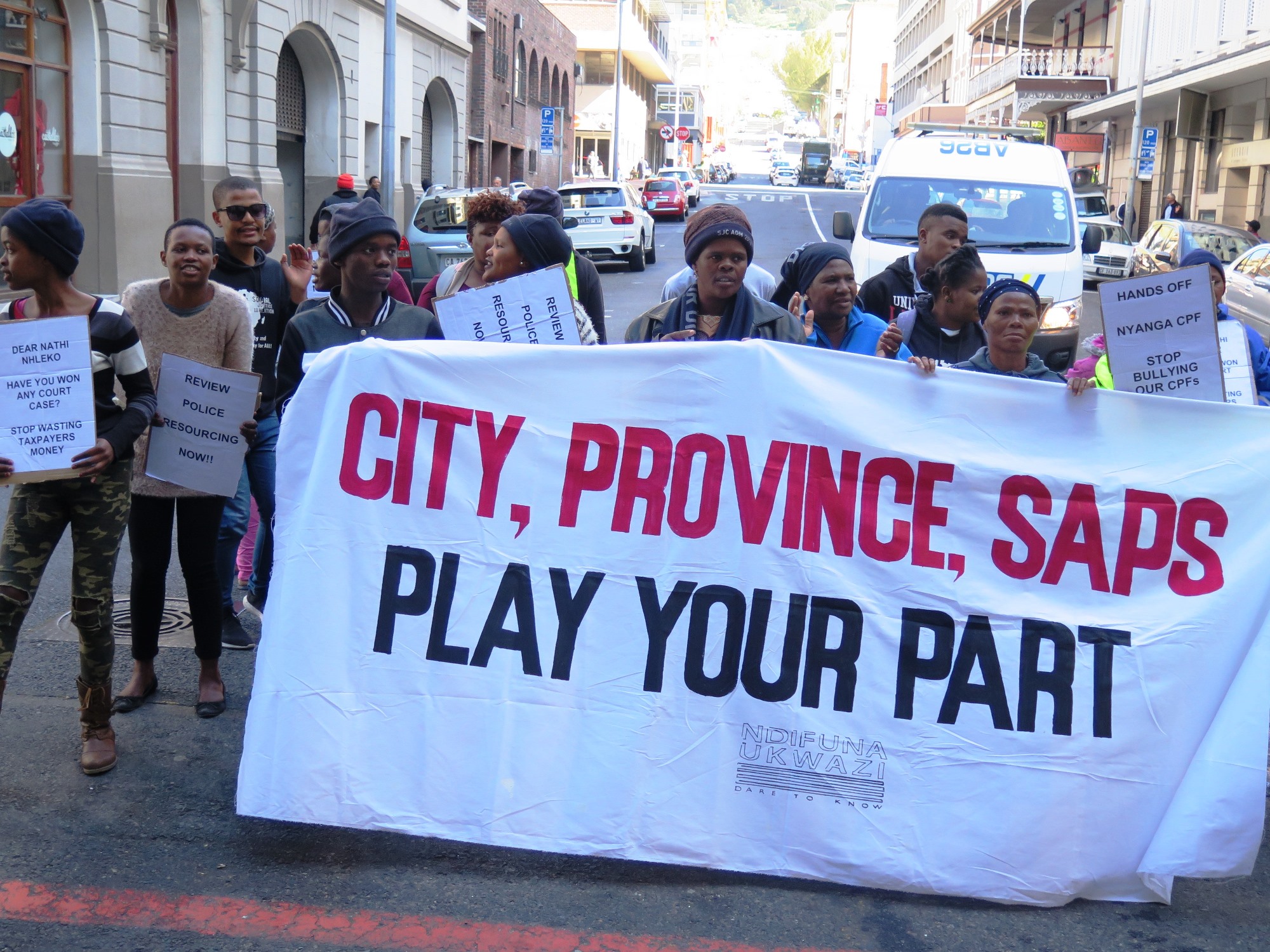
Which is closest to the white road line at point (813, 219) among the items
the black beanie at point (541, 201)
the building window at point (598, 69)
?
the building window at point (598, 69)

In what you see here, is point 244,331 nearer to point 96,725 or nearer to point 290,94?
point 96,725

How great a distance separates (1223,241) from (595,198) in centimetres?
1140

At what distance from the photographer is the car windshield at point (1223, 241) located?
20359 millimetres

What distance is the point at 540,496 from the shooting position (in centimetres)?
379

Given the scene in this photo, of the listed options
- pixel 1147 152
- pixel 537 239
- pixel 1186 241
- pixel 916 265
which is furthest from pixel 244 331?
pixel 1147 152

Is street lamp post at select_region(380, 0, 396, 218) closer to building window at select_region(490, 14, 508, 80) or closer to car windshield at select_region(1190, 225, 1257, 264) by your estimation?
car windshield at select_region(1190, 225, 1257, 264)

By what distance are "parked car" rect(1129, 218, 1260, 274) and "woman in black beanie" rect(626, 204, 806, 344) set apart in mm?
16447

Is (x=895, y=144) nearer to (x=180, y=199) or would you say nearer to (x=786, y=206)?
(x=180, y=199)

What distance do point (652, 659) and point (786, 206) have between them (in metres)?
49.8

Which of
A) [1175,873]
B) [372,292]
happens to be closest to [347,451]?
[372,292]

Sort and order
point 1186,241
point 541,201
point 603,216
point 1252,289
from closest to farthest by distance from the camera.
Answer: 1. point 541,201
2. point 1252,289
3. point 1186,241
4. point 603,216

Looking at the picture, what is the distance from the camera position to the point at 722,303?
452 cm

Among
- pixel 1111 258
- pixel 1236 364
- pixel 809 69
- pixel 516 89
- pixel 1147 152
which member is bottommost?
pixel 1236 364

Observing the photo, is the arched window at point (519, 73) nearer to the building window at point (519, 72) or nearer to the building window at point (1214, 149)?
the building window at point (519, 72)
